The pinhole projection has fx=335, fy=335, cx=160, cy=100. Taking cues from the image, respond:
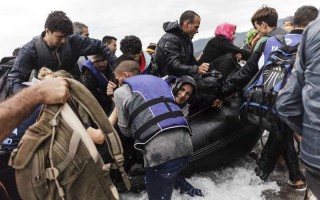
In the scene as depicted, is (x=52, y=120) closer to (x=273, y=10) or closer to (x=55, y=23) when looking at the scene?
(x=55, y=23)

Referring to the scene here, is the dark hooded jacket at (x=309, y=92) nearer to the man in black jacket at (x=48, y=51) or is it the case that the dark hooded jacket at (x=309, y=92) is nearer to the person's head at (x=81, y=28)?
the man in black jacket at (x=48, y=51)

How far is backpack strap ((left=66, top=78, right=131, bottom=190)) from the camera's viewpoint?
5.11ft

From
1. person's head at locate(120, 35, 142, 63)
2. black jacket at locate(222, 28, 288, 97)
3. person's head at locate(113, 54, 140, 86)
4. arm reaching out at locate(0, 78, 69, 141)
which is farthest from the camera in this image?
person's head at locate(120, 35, 142, 63)

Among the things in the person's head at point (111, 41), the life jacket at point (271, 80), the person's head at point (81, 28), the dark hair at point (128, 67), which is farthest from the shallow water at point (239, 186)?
the person's head at point (111, 41)

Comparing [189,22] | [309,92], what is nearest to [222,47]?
[189,22]

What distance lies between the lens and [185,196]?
376 cm

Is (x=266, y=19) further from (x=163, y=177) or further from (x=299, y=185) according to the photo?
(x=163, y=177)

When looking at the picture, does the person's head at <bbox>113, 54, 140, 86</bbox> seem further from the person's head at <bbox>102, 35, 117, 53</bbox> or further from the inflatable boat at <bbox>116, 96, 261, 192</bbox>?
the person's head at <bbox>102, 35, 117, 53</bbox>

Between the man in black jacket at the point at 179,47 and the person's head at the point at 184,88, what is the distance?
0.77 m

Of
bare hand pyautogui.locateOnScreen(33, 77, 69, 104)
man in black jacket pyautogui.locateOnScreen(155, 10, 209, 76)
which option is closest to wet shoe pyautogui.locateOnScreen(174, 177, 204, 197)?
man in black jacket pyautogui.locateOnScreen(155, 10, 209, 76)

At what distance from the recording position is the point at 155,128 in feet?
8.45

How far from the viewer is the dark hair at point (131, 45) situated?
4.16 m

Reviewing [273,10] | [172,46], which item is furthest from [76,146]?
[273,10]

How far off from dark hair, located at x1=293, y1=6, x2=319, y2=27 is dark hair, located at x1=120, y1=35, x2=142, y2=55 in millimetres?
1827
